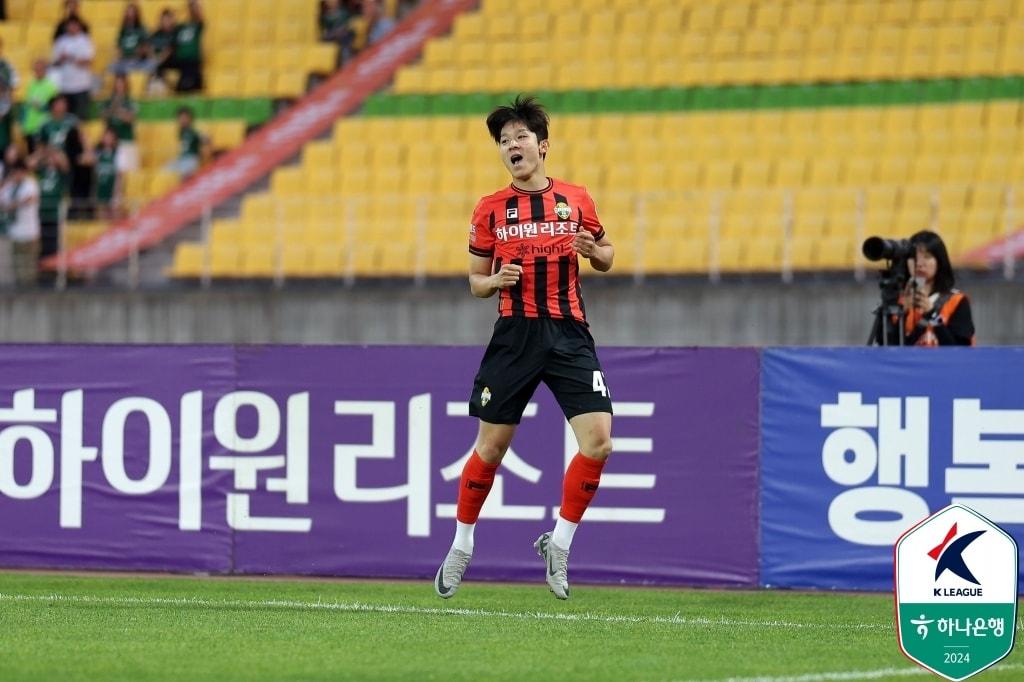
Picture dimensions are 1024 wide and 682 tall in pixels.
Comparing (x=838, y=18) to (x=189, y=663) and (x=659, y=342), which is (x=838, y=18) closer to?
(x=659, y=342)

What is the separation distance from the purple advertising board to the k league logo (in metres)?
4.15

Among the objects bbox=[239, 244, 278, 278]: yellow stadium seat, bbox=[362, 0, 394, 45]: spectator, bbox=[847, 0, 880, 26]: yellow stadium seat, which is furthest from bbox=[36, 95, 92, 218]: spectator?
bbox=[847, 0, 880, 26]: yellow stadium seat

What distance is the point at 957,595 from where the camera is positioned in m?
6.45

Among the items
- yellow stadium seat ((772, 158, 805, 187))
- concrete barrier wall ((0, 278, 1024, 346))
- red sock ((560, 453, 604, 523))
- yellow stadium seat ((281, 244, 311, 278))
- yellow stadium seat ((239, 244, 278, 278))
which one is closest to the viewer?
red sock ((560, 453, 604, 523))

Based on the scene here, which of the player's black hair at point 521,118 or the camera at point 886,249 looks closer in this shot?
the player's black hair at point 521,118

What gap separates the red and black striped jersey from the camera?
877 cm

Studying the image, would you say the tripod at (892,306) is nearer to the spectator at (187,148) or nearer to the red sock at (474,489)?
the red sock at (474,489)

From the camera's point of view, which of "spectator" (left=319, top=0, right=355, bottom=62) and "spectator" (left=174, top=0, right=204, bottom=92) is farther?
"spectator" (left=319, top=0, right=355, bottom=62)

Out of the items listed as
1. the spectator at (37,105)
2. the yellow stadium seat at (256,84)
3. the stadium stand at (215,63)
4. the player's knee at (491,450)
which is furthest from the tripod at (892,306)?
the yellow stadium seat at (256,84)

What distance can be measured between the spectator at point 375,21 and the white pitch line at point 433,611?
13.5 meters

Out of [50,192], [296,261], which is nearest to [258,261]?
[296,261]

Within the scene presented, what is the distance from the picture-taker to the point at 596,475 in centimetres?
887

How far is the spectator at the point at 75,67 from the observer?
2217 centimetres

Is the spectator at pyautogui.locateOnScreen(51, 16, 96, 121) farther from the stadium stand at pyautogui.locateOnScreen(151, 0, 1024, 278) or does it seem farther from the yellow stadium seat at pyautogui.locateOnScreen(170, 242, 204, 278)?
the yellow stadium seat at pyautogui.locateOnScreen(170, 242, 204, 278)
